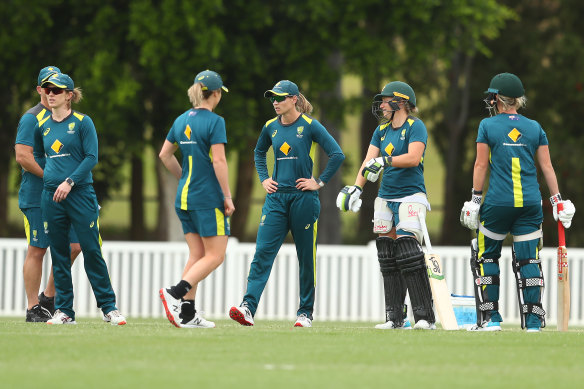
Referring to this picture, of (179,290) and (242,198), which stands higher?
(242,198)

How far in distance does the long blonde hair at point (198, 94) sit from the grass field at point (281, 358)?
1.96 metres

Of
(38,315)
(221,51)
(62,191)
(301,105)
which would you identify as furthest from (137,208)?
(62,191)

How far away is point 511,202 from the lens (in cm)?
953

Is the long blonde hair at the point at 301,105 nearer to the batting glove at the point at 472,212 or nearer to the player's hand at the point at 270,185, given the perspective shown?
the player's hand at the point at 270,185

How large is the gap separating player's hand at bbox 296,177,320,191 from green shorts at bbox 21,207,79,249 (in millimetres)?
2235

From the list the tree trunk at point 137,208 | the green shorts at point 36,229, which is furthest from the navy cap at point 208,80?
the tree trunk at point 137,208

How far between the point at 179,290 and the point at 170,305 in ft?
0.47

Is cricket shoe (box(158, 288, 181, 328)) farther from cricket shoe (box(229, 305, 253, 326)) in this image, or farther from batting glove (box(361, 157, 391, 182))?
batting glove (box(361, 157, 391, 182))

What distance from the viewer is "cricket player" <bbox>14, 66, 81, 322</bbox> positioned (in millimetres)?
10234

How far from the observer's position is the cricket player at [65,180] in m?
9.59

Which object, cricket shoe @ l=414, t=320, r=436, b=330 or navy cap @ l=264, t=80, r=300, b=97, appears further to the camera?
navy cap @ l=264, t=80, r=300, b=97

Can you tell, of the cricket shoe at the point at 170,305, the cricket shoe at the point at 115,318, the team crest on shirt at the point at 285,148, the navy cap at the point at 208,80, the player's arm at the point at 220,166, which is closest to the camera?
the cricket shoe at the point at 170,305

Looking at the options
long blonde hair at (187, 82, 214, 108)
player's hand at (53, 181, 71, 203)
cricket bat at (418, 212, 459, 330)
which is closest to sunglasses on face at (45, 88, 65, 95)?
player's hand at (53, 181, 71, 203)

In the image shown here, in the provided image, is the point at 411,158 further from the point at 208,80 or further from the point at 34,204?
the point at 34,204
